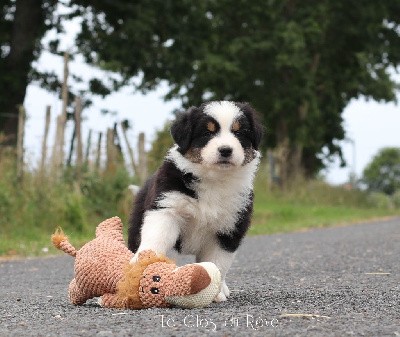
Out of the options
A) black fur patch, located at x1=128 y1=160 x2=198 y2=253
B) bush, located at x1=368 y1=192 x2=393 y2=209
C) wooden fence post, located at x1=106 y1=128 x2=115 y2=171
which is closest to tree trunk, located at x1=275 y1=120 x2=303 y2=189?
bush, located at x1=368 y1=192 x2=393 y2=209

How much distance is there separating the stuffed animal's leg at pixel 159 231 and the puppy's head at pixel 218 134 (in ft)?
1.63

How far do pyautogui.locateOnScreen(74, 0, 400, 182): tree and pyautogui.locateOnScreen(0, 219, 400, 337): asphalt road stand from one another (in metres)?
15.4

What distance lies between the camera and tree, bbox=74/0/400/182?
1028 inches

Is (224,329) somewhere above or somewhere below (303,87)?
below

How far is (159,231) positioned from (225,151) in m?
0.77

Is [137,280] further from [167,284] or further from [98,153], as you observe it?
[98,153]

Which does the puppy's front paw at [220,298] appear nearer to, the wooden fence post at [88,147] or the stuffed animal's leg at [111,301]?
the stuffed animal's leg at [111,301]

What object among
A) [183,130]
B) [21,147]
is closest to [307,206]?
[21,147]

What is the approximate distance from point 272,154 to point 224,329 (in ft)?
102

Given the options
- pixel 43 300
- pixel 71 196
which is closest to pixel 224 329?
pixel 43 300

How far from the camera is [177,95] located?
37.8 metres

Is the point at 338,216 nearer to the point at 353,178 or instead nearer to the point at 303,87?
the point at 303,87

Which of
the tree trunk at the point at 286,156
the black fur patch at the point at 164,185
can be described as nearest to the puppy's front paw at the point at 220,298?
the black fur patch at the point at 164,185

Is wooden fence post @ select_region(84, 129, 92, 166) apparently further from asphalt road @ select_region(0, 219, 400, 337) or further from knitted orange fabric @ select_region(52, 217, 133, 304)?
knitted orange fabric @ select_region(52, 217, 133, 304)
